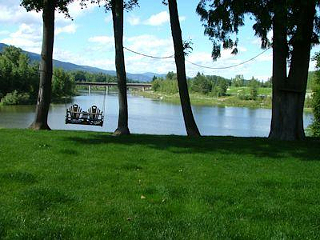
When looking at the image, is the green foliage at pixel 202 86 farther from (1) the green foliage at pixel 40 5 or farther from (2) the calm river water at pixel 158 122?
(1) the green foliage at pixel 40 5

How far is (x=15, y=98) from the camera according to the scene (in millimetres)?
79812

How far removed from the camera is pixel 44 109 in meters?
15.4

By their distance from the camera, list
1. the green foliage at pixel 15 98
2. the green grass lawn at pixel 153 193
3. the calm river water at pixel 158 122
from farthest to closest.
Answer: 1. the green foliage at pixel 15 98
2. the calm river water at pixel 158 122
3. the green grass lawn at pixel 153 193

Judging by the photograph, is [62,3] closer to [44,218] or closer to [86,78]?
[44,218]

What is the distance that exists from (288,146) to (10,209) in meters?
8.48

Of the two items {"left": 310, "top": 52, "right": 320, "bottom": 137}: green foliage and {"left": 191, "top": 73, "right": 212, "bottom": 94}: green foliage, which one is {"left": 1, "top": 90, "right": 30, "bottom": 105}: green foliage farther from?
{"left": 191, "top": 73, "right": 212, "bottom": 94}: green foliage

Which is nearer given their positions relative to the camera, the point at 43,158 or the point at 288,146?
the point at 43,158

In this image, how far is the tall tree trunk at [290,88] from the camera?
13.2m

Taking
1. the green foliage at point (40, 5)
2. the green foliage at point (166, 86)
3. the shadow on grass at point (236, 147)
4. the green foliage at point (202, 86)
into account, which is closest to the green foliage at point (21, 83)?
the green foliage at point (166, 86)

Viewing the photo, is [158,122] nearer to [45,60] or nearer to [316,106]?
[316,106]

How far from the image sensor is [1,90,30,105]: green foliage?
257ft

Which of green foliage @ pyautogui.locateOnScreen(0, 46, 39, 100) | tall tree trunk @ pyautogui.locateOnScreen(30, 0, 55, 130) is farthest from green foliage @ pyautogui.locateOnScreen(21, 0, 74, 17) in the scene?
green foliage @ pyautogui.locateOnScreen(0, 46, 39, 100)

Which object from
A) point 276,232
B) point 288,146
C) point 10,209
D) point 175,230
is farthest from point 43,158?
point 288,146

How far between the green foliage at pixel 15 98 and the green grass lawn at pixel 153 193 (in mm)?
72584
